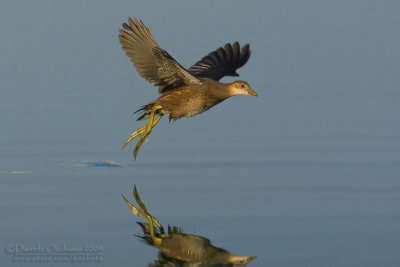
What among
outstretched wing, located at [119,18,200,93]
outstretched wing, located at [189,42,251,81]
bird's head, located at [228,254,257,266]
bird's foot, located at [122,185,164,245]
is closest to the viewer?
bird's head, located at [228,254,257,266]

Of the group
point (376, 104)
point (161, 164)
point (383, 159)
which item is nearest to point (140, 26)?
point (161, 164)

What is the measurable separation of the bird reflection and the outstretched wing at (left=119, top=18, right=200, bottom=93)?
204 centimetres

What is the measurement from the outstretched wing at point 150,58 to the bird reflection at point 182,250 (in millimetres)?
2041

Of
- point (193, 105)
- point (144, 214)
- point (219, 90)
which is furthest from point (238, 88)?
point (144, 214)

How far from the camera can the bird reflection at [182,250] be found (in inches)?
275

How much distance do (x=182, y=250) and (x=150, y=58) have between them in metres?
2.93

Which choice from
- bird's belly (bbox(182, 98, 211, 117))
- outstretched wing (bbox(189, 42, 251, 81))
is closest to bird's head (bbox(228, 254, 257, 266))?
bird's belly (bbox(182, 98, 211, 117))

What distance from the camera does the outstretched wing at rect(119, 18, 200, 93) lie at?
938 cm

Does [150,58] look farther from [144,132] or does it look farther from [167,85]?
[144,132]

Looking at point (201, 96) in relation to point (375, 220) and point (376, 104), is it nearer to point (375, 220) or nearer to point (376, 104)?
point (375, 220)

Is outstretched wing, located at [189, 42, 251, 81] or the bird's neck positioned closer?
the bird's neck

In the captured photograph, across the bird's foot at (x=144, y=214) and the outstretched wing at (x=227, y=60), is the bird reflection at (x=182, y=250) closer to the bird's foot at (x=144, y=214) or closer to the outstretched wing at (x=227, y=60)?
the bird's foot at (x=144, y=214)

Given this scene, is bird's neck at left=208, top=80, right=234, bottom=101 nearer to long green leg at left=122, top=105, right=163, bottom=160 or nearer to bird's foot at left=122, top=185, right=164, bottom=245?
long green leg at left=122, top=105, right=163, bottom=160

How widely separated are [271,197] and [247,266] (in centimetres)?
209
